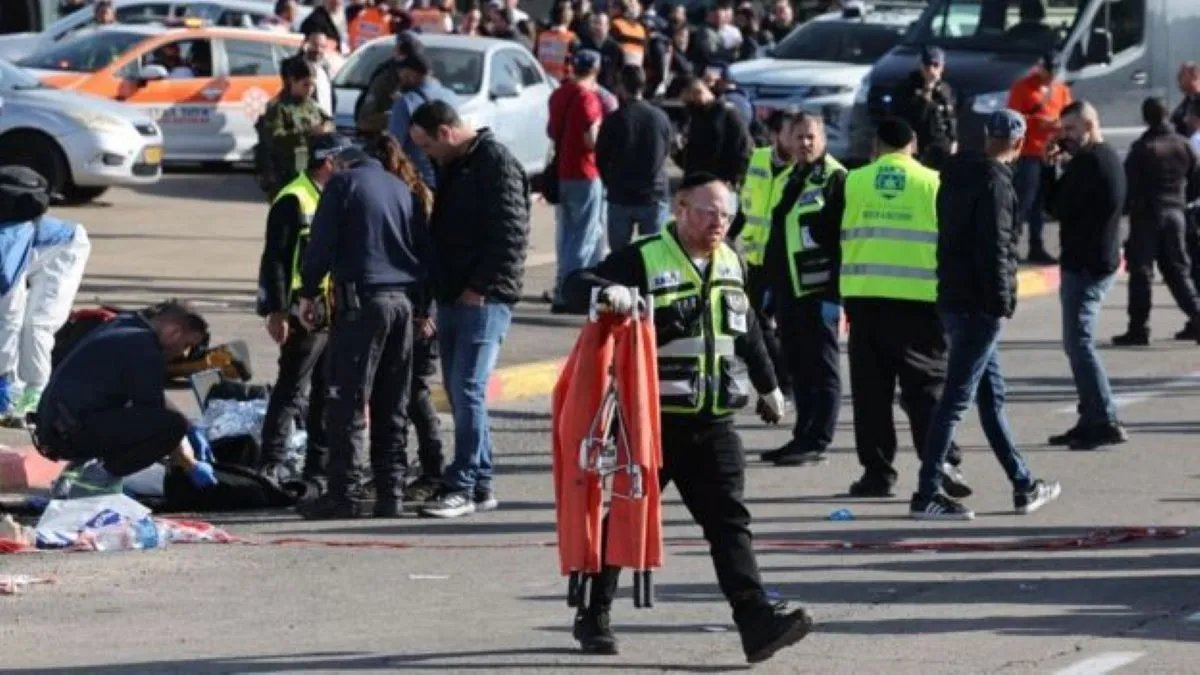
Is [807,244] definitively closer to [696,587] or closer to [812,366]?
[812,366]

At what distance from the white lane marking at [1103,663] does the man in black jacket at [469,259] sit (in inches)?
155

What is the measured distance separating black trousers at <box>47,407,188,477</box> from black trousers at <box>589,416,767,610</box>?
10.1 ft

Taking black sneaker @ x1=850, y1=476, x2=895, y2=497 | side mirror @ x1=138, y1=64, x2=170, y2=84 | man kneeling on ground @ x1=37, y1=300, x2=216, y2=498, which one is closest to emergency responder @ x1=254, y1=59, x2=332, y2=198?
black sneaker @ x1=850, y1=476, x2=895, y2=497

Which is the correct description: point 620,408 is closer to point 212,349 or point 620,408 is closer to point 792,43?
point 212,349

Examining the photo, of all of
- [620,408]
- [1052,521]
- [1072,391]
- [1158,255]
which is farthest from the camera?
[1158,255]

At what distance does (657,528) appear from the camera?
989 cm

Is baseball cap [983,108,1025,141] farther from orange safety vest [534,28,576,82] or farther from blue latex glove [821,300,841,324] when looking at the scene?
orange safety vest [534,28,576,82]

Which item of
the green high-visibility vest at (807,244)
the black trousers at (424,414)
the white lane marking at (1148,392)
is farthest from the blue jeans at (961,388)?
the white lane marking at (1148,392)

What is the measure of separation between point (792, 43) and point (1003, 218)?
20911mm

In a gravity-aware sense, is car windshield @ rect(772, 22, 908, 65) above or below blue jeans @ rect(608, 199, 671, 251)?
below

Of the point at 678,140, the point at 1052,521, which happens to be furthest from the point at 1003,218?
the point at 678,140

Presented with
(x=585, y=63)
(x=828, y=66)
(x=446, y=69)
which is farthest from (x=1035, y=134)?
(x=828, y=66)

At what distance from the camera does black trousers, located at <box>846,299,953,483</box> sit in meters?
13.8

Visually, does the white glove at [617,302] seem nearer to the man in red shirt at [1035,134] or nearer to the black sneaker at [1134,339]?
the black sneaker at [1134,339]
